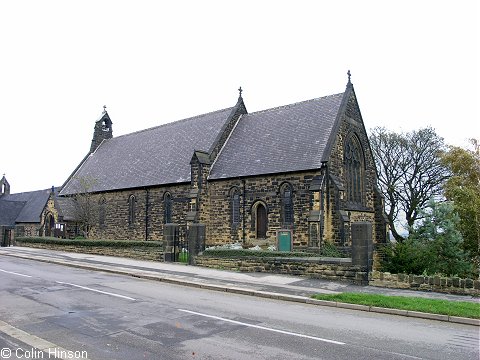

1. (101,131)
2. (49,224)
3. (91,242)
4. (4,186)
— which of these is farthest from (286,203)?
(4,186)

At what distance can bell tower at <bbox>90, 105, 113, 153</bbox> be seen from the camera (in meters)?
46.8

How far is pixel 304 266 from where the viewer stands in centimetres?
1650

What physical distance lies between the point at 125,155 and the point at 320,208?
77.5ft

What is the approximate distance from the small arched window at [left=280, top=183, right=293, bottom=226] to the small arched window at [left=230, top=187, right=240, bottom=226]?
3484mm

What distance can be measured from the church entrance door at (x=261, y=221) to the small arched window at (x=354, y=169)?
5.53 metres

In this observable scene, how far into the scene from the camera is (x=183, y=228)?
2805cm

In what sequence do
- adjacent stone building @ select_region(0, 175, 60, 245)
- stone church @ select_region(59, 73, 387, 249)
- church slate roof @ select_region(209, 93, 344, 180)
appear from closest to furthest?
stone church @ select_region(59, 73, 387, 249) → church slate roof @ select_region(209, 93, 344, 180) → adjacent stone building @ select_region(0, 175, 60, 245)

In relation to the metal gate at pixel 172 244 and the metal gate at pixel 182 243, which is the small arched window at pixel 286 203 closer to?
the metal gate at pixel 182 243

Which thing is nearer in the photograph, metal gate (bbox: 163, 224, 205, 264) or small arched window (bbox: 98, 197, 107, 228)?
metal gate (bbox: 163, 224, 205, 264)

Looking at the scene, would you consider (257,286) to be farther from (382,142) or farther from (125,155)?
(382,142)

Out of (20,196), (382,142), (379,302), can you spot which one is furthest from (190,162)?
(20,196)

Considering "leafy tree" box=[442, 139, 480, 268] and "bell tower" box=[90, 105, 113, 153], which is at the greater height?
"bell tower" box=[90, 105, 113, 153]

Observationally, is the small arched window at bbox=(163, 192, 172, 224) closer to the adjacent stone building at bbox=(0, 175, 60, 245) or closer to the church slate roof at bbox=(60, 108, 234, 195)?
the church slate roof at bbox=(60, 108, 234, 195)

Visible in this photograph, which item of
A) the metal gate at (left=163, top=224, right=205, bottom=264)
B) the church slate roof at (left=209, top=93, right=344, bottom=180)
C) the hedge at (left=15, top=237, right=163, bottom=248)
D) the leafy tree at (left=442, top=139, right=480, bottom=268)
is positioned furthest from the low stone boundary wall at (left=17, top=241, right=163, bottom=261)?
the leafy tree at (left=442, top=139, right=480, bottom=268)
